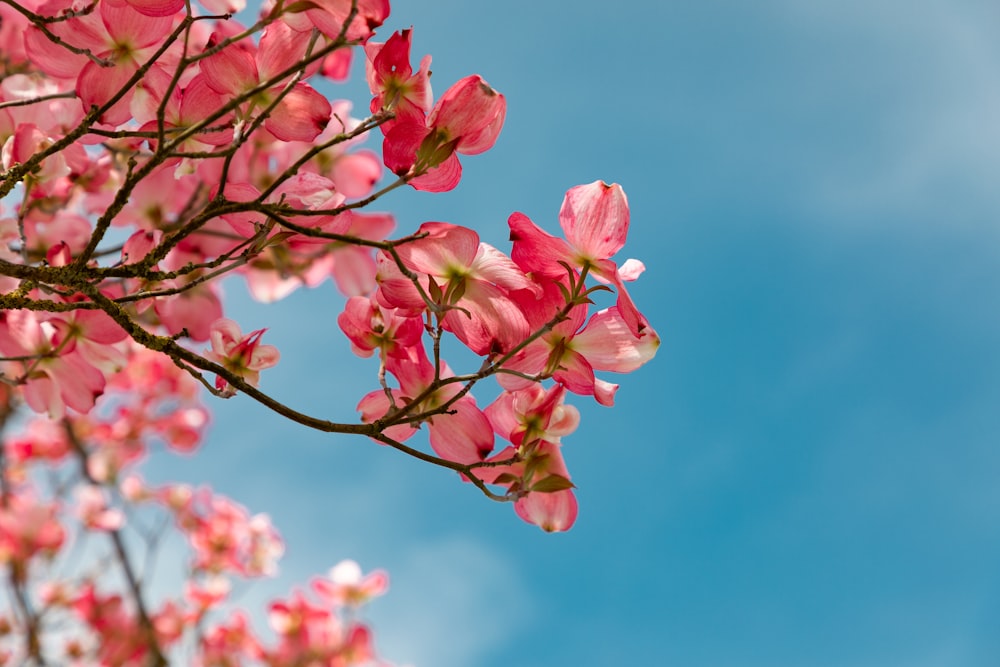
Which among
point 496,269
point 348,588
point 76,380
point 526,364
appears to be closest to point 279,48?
point 496,269

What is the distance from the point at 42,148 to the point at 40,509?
11.0 ft

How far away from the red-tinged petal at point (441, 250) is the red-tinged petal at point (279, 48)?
0.84 ft

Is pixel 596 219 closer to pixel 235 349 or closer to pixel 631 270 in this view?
pixel 631 270

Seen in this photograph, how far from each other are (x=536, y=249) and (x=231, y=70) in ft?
1.33

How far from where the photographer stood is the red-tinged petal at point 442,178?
877 mm

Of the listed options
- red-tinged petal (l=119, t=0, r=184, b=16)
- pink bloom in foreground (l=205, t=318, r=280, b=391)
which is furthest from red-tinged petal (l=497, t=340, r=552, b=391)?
red-tinged petal (l=119, t=0, r=184, b=16)

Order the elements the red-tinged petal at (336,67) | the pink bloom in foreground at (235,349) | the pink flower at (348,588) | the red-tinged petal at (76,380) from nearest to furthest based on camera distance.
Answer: the pink bloom in foreground at (235,349) → the red-tinged petal at (76,380) → the red-tinged petal at (336,67) → the pink flower at (348,588)

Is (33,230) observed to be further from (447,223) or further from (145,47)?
(447,223)

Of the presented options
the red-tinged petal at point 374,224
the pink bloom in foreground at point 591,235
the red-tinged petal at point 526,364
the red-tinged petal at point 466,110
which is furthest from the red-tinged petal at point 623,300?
the red-tinged petal at point 374,224

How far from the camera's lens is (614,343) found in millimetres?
911

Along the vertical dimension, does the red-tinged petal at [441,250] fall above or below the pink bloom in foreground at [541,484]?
above

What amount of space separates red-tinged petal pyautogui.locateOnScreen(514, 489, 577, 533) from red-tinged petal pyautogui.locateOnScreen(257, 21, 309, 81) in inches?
24.3

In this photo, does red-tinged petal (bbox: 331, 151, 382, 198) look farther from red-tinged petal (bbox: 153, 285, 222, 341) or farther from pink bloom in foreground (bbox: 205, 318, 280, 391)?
pink bloom in foreground (bbox: 205, 318, 280, 391)

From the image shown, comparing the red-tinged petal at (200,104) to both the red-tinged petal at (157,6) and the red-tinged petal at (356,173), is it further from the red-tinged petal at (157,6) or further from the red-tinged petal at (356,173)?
the red-tinged petal at (356,173)
